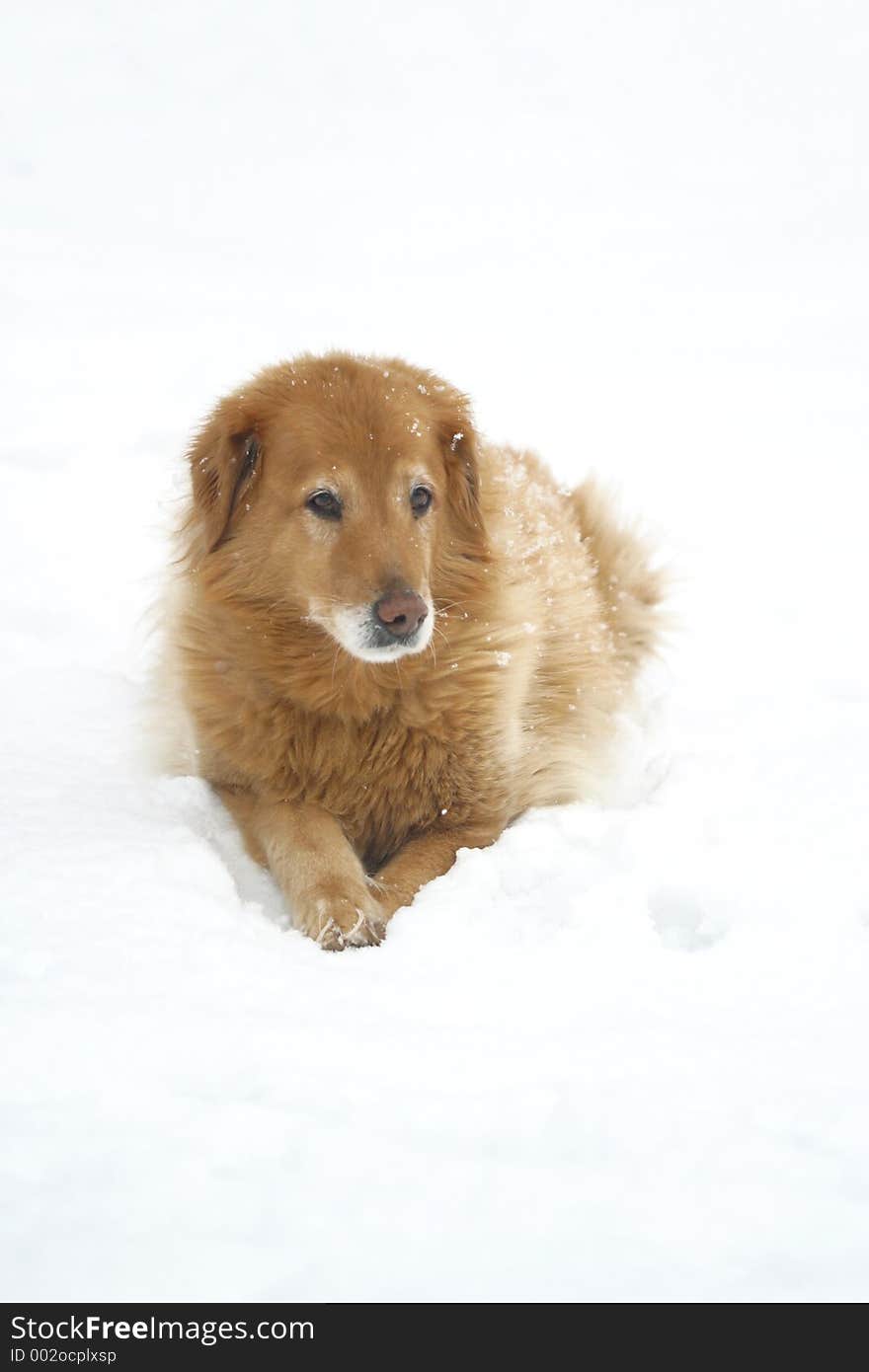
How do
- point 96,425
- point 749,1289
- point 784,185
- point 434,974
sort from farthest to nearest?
point 784,185, point 96,425, point 434,974, point 749,1289

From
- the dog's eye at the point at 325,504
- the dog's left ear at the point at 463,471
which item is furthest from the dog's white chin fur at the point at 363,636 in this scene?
the dog's left ear at the point at 463,471

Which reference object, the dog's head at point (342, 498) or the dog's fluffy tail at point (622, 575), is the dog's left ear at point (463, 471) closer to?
the dog's head at point (342, 498)

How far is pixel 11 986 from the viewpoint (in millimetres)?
2635

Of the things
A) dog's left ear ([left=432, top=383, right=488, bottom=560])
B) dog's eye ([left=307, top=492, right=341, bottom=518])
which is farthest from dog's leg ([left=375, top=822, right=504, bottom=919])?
dog's eye ([left=307, top=492, right=341, bottom=518])

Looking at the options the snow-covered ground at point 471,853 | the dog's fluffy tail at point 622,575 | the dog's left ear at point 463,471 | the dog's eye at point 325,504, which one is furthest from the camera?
the dog's fluffy tail at point 622,575

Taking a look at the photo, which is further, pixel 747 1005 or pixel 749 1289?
pixel 747 1005

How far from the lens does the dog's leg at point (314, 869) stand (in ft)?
11.2

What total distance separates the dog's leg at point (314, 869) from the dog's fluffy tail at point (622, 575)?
2118 millimetres

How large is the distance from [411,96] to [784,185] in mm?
4870

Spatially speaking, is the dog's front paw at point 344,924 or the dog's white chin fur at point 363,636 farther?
the dog's white chin fur at point 363,636

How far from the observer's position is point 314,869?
3.64 metres

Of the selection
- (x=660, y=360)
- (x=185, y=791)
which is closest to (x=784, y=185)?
(x=660, y=360)

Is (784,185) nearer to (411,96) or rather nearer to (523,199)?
(523,199)

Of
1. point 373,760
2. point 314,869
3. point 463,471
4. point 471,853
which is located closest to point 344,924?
point 314,869
